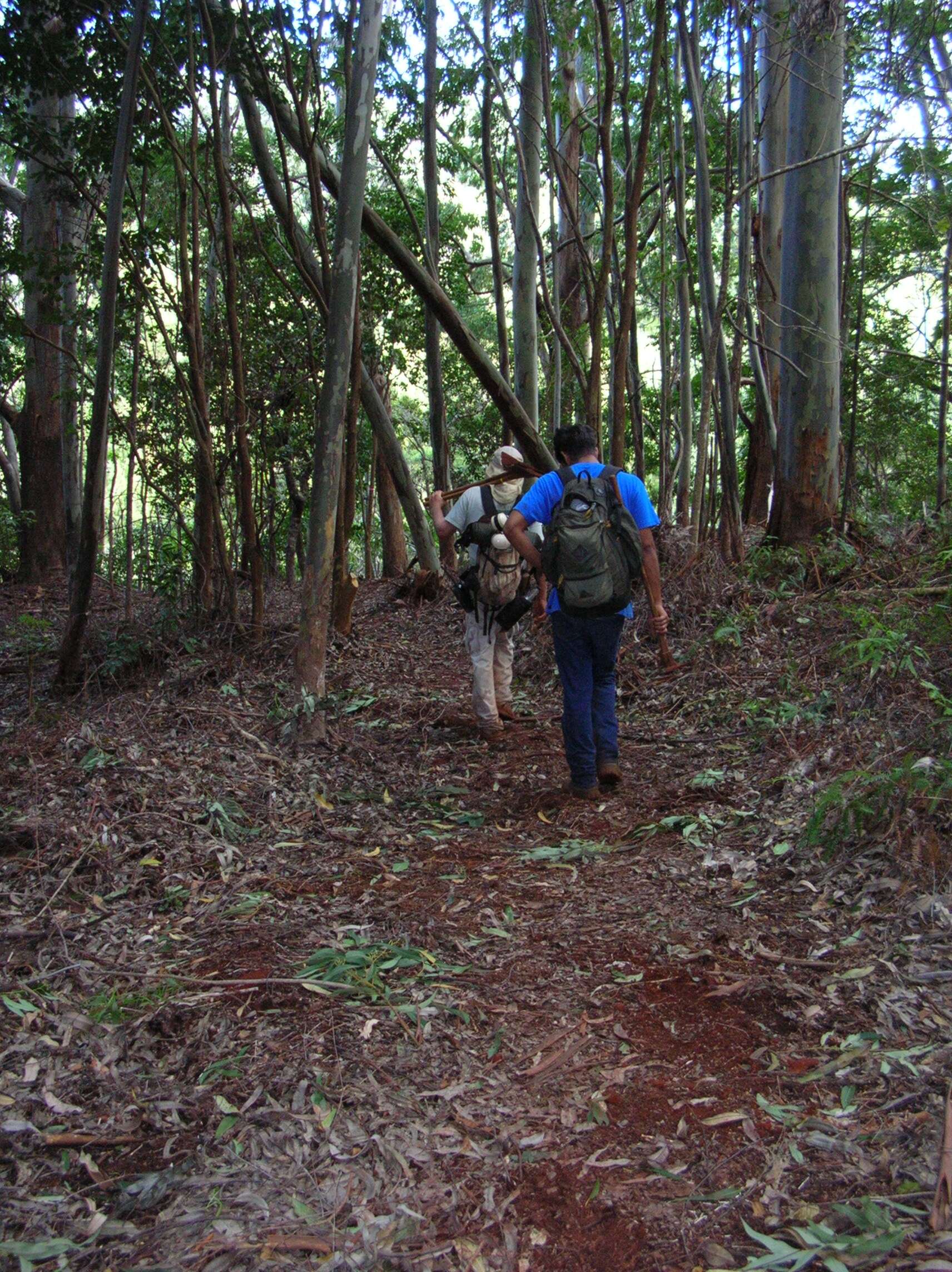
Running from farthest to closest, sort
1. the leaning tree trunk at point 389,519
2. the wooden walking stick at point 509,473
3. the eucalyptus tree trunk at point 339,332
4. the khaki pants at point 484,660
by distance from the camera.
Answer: the leaning tree trunk at point 389,519
the khaki pants at point 484,660
the wooden walking stick at point 509,473
the eucalyptus tree trunk at point 339,332

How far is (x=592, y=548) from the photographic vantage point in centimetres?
525

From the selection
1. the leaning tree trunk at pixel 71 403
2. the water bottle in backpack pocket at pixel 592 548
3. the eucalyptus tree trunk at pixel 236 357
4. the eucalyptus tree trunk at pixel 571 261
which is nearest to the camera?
the water bottle in backpack pocket at pixel 592 548

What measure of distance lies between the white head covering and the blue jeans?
1454mm

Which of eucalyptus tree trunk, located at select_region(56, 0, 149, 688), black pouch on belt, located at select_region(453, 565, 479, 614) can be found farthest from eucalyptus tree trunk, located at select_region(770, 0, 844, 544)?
eucalyptus tree trunk, located at select_region(56, 0, 149, 688)

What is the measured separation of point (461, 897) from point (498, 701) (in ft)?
9.70

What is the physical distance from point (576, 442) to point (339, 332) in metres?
1.91

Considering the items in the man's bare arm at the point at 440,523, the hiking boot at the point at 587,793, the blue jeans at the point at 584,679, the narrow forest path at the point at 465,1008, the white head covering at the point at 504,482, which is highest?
the white head covering at the point at 504,482

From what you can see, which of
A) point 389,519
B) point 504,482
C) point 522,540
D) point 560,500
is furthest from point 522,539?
point 389,519

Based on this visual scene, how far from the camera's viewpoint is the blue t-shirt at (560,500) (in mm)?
5484

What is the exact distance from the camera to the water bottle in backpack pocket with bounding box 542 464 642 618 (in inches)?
207

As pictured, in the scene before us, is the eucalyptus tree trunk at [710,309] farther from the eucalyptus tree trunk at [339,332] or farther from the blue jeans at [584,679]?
the blue jeans at [584,679]

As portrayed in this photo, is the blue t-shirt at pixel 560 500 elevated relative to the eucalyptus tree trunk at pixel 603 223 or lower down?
lower down

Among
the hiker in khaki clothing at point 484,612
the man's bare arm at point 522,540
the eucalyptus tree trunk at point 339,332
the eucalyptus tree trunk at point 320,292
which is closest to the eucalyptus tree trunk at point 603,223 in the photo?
the hiker in khaki clothing at point 484,612

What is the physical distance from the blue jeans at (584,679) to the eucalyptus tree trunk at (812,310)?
363 centimetres
